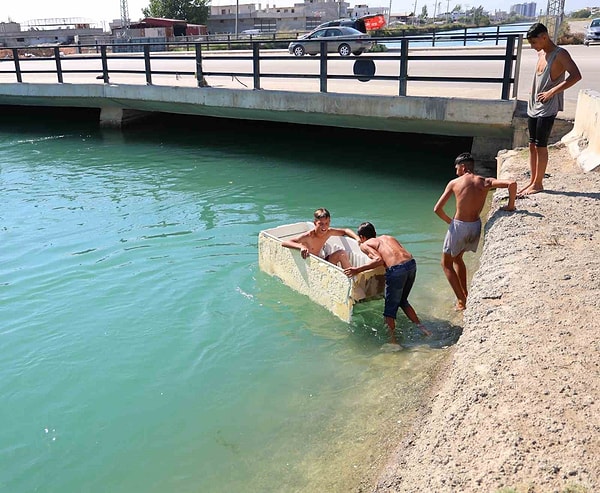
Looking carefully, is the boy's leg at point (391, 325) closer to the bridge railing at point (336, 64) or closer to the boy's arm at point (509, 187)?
the boy's arm at point (509, 187)

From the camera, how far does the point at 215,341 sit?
22.5 feet

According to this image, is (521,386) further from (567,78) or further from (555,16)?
(555,16)

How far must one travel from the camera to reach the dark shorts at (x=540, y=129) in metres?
7.37

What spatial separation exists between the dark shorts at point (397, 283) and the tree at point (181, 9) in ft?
316

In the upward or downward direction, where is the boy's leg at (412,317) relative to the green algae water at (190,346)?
upward

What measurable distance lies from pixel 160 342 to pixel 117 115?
15.9m

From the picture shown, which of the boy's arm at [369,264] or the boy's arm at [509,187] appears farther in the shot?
the boy's arm at [509,187]

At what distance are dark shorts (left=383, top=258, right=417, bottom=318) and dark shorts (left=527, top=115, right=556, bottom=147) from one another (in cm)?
249

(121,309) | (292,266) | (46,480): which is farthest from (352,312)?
(46,480)

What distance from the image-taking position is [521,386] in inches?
154

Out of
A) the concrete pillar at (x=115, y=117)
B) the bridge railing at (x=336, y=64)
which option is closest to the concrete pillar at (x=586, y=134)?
the bridge railing at (x=336, y=64)

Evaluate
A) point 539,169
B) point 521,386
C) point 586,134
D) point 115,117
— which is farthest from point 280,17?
point 521,386

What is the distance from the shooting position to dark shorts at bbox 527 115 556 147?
7.37 meters

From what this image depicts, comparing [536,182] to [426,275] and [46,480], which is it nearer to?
[426,275]
